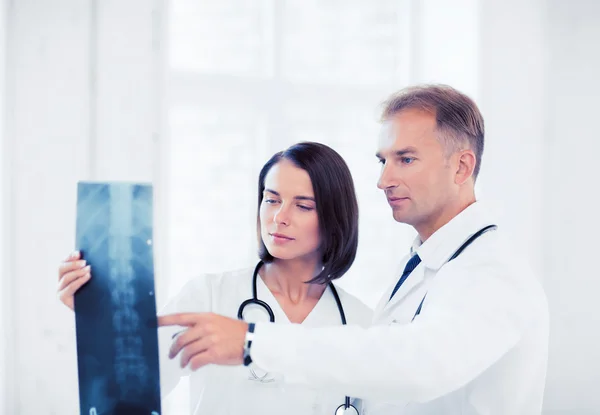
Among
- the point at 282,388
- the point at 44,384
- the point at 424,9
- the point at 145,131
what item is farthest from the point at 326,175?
the point at 424,9

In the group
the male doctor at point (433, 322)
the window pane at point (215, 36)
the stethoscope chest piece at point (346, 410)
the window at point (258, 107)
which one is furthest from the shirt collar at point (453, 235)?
the window pane at point (215, 36)

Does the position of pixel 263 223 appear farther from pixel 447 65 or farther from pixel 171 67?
pixel 447 65

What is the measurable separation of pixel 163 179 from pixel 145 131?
18 centimetres

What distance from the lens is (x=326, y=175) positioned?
1.21 m

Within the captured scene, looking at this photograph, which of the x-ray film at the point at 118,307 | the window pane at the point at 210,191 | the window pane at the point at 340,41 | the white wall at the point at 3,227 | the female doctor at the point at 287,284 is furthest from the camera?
the window pane at the point at 340,41

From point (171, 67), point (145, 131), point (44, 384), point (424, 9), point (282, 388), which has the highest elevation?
point (424, 9)

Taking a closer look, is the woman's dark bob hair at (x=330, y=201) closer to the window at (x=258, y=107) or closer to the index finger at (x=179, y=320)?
the index finger at (x=179, y=320)

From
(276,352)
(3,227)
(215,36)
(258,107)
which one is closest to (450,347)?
(276,352)

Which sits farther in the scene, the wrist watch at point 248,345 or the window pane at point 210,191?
the window pane at point 210,191

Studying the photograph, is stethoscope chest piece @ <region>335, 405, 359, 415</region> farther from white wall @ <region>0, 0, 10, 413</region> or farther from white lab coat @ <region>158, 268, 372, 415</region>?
white wall @ <region>0, 0, 10, 413</region>

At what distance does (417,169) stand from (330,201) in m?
0.21

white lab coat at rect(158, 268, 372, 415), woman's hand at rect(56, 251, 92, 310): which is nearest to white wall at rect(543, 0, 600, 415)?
white lab coat at rect(158, 268, 372, 415)

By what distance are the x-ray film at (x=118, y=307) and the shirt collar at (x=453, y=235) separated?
0.58m

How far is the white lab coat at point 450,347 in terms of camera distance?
2.45 ft
